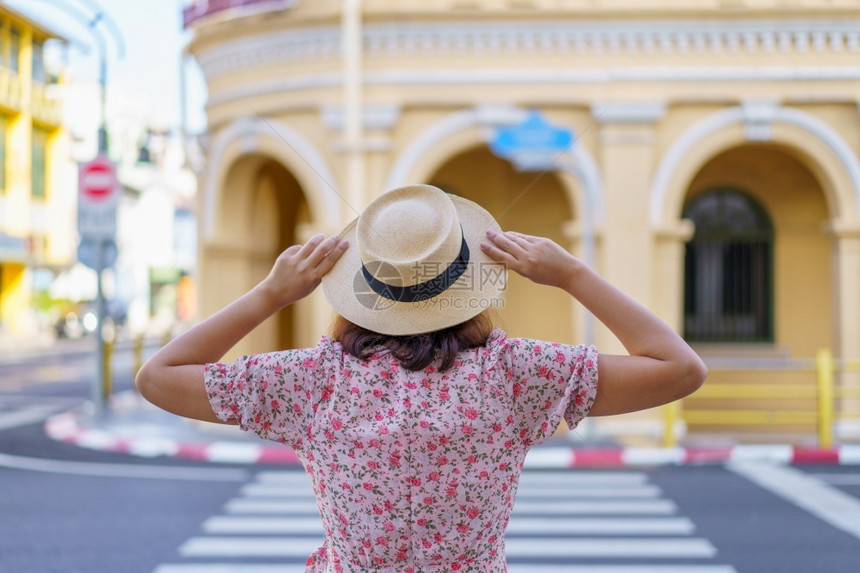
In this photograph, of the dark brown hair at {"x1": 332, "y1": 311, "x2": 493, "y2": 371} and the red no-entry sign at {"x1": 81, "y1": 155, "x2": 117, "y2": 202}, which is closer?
the dark brown hair at {"x1": 332, "y1": 311, "x2": 493, "y2": 371}

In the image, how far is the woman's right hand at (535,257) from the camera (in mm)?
1892

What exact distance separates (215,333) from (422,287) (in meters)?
0.46

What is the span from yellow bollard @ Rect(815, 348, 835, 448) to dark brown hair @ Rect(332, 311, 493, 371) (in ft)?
30.6

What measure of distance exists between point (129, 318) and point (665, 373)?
159 feet

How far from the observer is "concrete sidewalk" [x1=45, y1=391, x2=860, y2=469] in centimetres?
1004

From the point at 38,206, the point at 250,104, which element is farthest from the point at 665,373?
the point at 38,206

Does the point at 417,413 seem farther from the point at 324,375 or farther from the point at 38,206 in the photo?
the point at 38,206

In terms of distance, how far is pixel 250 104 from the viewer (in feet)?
39.7

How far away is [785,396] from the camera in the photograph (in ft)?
34.6

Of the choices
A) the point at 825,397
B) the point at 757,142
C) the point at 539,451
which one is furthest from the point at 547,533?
the point at 757,142

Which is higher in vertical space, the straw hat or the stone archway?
the stone archway

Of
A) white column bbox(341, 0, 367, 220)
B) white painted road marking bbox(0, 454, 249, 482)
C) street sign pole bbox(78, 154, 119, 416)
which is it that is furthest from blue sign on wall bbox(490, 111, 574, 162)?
street sign pole bbox(78, 154, 119, 416)

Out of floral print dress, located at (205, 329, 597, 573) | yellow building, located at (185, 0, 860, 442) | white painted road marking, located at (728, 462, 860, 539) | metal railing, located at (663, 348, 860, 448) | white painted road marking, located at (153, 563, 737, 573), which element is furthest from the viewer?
yellow building, located at (185, 0, 860, 442)

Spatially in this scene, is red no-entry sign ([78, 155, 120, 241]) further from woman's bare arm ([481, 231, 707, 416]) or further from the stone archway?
woman's bare arm ([481, 231, 707, 416])
